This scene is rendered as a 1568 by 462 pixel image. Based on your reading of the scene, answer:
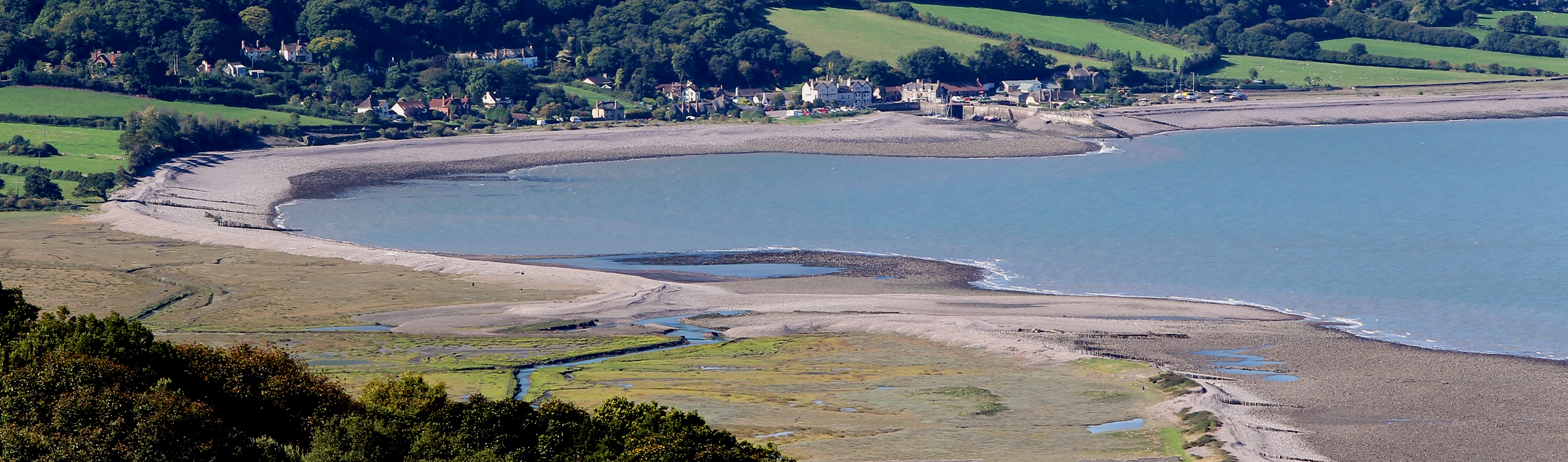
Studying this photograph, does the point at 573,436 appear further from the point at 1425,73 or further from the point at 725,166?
the point at 1425,73

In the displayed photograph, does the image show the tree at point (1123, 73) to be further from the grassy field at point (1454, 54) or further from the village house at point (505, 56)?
the village house at point (505, 56)

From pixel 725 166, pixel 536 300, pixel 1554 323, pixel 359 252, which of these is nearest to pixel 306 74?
pixel 725 166

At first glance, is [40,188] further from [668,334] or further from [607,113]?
[607,113]

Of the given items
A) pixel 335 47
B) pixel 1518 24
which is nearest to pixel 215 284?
pixel 335 47

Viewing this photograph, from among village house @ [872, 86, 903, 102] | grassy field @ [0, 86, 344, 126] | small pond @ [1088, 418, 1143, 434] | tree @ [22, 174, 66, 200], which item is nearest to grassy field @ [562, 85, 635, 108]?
village house @ [872, 86, 903, 102]

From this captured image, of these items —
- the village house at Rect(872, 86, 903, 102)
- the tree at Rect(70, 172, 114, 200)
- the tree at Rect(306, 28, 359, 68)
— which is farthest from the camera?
the village house at Rect(872, 86, 903, 102)

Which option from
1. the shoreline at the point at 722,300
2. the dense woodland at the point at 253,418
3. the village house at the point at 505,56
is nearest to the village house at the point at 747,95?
the village house at the point at 505,56

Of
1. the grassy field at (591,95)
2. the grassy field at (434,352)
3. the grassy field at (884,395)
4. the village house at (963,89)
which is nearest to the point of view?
the grassy field at (884,395)

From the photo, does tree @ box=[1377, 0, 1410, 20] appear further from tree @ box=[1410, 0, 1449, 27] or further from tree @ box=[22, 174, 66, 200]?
tree @ box=[22, 174, 66, 200]
